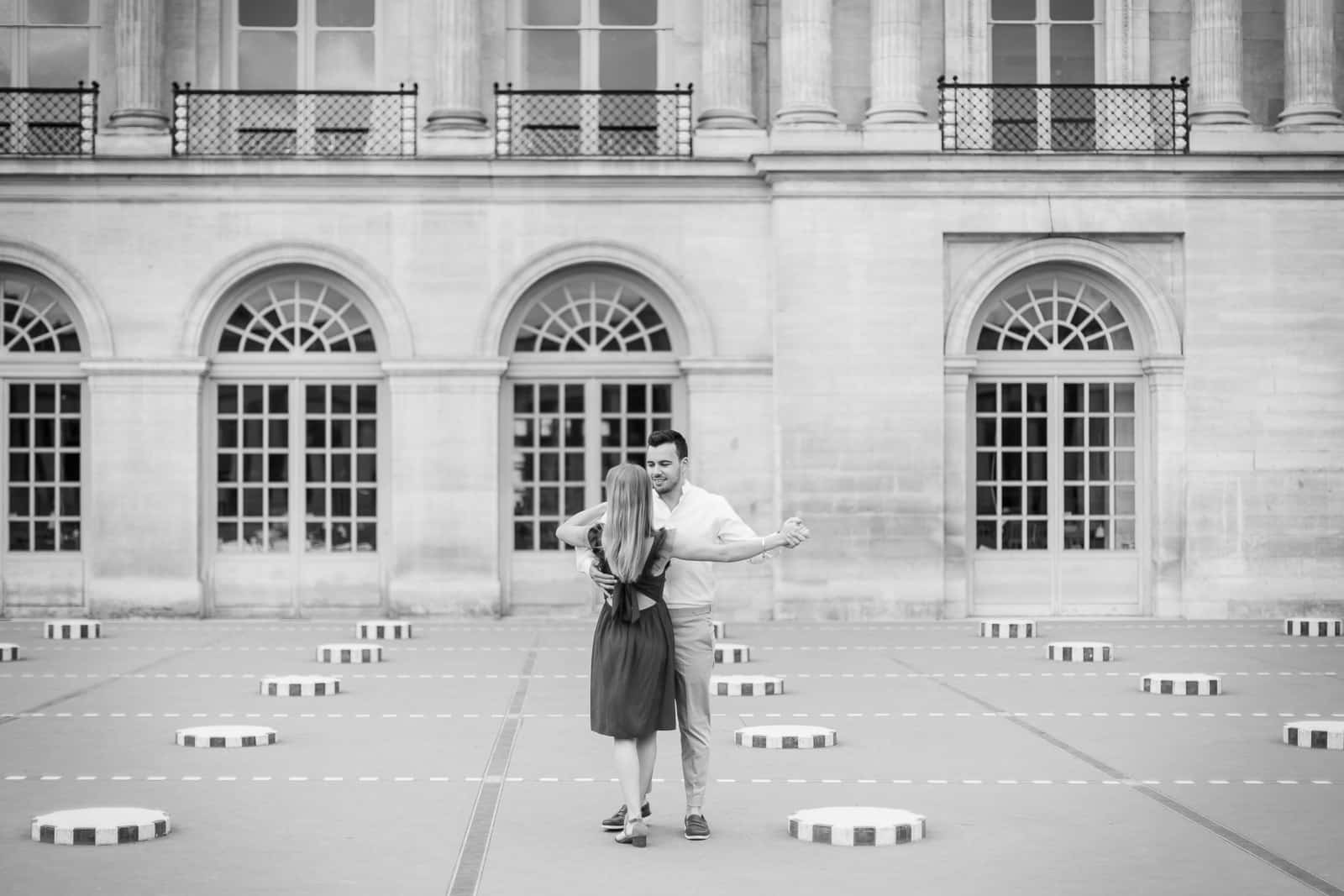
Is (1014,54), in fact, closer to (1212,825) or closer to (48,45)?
(48,45)

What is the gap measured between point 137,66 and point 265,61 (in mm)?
1804

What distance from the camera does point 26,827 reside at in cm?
1065

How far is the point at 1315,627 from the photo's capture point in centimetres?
2458

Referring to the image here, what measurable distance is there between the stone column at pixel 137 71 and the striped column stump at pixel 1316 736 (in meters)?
18.6

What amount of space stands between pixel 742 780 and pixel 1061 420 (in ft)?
54.1

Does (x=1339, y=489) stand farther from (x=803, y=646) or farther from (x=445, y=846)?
(x=445, y=846)

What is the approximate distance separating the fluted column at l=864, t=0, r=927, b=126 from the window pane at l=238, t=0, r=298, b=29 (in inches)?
319

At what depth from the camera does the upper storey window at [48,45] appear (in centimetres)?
2839

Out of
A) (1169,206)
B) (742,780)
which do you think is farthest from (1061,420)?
(742,780)

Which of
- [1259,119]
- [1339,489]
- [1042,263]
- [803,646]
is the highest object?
[1259,119]

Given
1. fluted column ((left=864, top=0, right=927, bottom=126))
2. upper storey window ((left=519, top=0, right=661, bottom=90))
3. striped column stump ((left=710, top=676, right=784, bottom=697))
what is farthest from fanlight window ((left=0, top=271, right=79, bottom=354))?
striped column stump ((left=710, top=676, right=784, bottom=697))

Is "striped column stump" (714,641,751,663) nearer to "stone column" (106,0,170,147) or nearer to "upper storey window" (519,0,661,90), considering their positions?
"upper storey window" (519,0,661,90)

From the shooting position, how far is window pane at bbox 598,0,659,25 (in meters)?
28.7

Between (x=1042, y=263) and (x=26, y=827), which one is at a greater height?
(x=1042, y=263)
